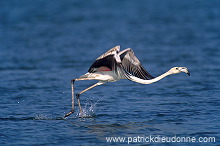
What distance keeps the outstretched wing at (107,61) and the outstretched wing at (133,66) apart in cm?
57

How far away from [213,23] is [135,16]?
10.9 m

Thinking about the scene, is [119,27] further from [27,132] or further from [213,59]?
[27,132]

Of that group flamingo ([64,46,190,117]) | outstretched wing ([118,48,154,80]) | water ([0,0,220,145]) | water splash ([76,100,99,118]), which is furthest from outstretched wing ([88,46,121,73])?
water ([0,0,220,145])

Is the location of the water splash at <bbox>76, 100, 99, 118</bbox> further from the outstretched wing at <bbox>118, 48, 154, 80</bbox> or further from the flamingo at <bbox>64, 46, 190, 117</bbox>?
the outstretched wing at <bbox>118, 48, 154, 80</bbox>

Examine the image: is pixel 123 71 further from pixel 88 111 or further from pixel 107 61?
pixel 88 111

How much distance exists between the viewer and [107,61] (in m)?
A: 13.4

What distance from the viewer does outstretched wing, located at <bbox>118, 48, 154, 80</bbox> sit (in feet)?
47.1

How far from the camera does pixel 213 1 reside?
202 ft

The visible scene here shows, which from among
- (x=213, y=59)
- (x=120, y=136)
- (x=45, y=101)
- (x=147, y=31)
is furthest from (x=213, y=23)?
(x=120, y=136)

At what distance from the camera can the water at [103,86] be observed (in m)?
12.6

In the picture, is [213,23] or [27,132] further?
[213,23]

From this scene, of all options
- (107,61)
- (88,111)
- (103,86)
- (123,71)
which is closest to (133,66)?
(123,71)

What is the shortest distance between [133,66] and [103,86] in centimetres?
455

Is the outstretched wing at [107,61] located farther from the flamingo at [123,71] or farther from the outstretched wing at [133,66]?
the outstretched wing at [133,66]
